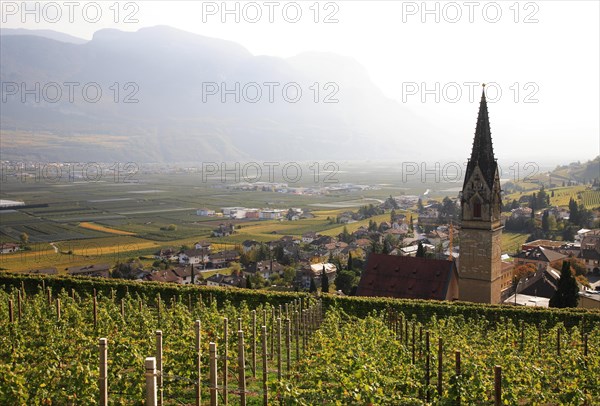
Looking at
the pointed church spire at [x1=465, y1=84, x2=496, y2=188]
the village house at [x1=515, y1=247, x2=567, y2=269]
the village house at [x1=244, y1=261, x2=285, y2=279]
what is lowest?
the village house at [x1=244, y1=261, x2=285, y2=279]

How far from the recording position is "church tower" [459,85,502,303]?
37844 mm

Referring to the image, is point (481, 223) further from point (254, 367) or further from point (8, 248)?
point (8, 248)

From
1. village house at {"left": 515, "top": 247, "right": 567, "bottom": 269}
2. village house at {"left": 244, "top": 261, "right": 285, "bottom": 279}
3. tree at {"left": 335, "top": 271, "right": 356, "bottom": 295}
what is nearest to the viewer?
tree at {"left": 335, "top": 271, "right": 356, "bottom": 295}

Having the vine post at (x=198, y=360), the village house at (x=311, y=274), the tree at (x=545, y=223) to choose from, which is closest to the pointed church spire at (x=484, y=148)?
the vine post at (x=198, y=360)

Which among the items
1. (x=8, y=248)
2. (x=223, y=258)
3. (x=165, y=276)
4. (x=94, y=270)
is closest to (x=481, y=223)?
(x=165, y=276)

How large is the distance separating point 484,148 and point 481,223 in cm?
556

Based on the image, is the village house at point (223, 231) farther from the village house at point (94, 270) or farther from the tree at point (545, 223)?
the tree at point (545, 223)

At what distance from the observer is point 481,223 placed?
3831cm

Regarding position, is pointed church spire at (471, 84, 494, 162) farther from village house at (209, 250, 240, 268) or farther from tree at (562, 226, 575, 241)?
tree at (562, 226, 575, 241)

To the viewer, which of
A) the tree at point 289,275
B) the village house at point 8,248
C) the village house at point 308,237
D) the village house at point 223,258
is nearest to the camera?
the tree at point 289,275

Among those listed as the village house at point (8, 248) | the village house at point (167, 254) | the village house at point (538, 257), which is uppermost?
the village house at point (8, 248)

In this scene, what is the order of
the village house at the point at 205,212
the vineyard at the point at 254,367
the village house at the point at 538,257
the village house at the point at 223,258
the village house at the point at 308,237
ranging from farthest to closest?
the village house at the point at 205,212 → the village house at the point at 308,237 → the village house at the point at 223,258 → the village house at the point at 538,257 → the vineyard at the point at 254,367

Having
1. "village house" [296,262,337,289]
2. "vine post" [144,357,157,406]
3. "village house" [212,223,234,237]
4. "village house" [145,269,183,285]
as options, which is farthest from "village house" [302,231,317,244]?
"vine post" [144,357,157,406]

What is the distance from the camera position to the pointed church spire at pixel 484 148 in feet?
125
